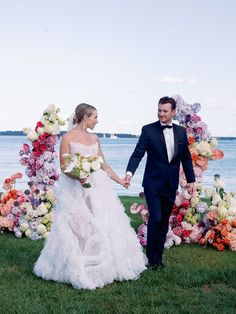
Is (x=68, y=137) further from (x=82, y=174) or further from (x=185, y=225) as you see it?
(x=185, y=225)

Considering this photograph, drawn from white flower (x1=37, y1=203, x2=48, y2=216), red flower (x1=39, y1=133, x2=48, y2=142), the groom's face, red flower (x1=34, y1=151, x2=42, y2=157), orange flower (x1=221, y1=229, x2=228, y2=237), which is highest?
the groom's face

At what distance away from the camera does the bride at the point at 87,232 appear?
7.57m

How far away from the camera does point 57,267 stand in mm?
7672

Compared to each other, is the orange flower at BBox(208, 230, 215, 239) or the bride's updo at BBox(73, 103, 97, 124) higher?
the bride's updo at BBox(73, 103, 97, 124)

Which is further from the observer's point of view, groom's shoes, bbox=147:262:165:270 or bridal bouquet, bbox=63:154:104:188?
groom's shoes, bbox=147:262:165:270

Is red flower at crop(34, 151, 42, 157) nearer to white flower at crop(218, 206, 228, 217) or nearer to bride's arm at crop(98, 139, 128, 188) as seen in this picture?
bride's arm at crop(98, 139, 128, 188)

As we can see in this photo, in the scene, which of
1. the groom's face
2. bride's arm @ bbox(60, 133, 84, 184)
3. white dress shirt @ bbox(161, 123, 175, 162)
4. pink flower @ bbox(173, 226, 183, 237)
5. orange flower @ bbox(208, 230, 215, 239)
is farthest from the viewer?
pink flower @ bbox(173, 226, 183, 237)

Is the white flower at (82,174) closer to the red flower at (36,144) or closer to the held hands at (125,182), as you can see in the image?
the held hands at (125,182)

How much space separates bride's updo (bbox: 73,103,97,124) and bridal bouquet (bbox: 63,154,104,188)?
0.59m

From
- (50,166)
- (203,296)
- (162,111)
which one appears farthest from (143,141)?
(50,166)

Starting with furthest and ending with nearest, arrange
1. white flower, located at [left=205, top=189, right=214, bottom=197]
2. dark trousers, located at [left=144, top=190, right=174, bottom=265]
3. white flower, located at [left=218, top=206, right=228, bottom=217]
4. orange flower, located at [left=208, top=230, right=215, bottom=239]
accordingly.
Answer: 1. white flower, located at [left=205, top=189, right=214, bottom=197]
2. white flower, located at [left=218, top=206, right=228, bottom=217]
3. orange flower, located at [left=208, top=230, right=215, bottom=239]
4. dark trousers, located at [left=144, top=190, right=174, bottom=265]

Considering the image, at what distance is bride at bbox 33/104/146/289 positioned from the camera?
298 inches

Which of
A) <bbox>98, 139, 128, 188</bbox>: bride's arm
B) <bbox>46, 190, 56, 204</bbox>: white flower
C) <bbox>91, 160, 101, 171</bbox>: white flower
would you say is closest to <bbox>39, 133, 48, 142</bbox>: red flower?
<bbox>46, 190, 56, 204</bbox>: white flower

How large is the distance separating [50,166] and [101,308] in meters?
5.09
